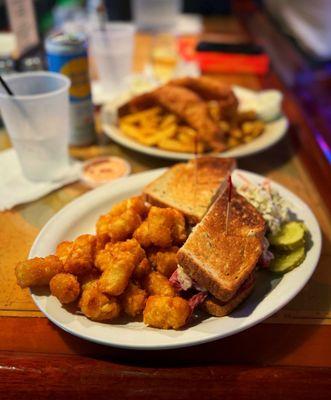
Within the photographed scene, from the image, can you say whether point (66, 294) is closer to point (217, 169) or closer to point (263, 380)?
point (263, 380)

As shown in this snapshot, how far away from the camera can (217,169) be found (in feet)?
4.50

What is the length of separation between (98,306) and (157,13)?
139 inches

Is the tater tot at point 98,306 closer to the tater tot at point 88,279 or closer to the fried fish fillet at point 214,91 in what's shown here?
the tater tot at point 88,279

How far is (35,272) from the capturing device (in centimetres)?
95

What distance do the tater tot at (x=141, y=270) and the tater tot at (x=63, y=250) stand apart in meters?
0.17

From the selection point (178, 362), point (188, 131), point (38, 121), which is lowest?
point (178, 362)

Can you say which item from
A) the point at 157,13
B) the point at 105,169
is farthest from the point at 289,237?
the point at 157,13

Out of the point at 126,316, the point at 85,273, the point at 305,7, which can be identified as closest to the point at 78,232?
the point at 85,273

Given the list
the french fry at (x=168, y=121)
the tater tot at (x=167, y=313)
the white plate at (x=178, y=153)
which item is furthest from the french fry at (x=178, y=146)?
the tater tot at (x=167, y=313)

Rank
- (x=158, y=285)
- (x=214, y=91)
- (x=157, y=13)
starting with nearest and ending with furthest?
(x=158, y=285) < (x=214, y=91) < (x=157, y=13)

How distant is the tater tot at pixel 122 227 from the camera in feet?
3.51

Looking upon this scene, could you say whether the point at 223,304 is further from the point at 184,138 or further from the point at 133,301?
the point at 184,138

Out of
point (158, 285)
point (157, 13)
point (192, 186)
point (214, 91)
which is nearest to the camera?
point (158, 285)

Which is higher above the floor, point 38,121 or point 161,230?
point 38,121
